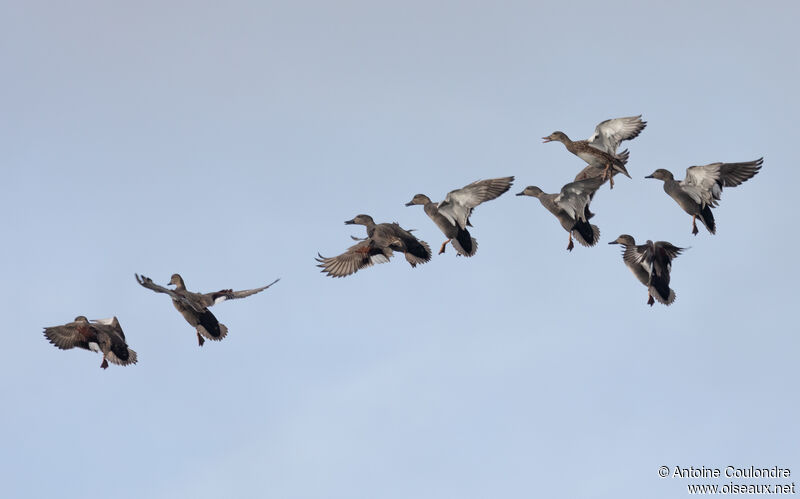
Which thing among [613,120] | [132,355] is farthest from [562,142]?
[132,355]

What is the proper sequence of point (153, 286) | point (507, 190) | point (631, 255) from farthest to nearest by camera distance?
1. point (631, 255)
2. point (507, 190)
3. point (153, 286)

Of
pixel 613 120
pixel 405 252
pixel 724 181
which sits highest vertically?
pixel 613 120

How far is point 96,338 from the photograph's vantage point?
1030 inches

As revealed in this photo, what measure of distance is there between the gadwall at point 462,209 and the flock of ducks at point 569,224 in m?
0.02

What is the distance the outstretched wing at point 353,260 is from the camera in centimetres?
2788

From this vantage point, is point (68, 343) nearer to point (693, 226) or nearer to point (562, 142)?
point (562, 142)

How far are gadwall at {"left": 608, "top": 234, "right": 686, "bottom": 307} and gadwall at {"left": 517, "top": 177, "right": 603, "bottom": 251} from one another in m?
1.12

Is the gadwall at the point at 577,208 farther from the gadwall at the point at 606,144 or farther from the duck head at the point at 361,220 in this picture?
the duck head at the point at 361,220

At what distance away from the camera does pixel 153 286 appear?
2347cm

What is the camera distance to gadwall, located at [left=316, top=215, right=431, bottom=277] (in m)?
27.0

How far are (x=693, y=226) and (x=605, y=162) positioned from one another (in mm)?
2749

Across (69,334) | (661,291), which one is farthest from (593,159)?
(69,334)

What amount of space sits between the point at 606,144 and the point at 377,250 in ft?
22.0

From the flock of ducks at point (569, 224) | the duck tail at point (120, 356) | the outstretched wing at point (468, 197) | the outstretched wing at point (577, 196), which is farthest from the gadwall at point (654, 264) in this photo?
the duck tail at point (120, 356)
